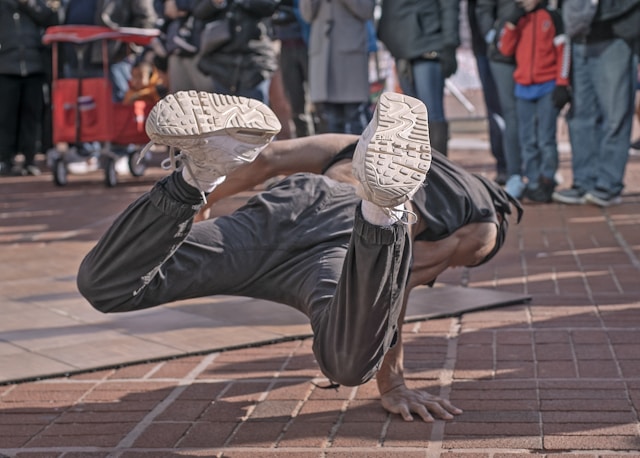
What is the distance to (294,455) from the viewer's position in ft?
11.4

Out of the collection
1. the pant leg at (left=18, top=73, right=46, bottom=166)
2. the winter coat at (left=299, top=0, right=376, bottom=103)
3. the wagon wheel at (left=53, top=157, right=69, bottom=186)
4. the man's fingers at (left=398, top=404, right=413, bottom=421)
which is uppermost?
the winter coat at (left=299, top=0, right=376, bottom=103)

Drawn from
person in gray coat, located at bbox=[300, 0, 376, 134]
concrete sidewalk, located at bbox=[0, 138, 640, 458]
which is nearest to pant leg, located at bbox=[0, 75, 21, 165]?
person in gray coat, located at bbox=[300, 0, 376, 134]

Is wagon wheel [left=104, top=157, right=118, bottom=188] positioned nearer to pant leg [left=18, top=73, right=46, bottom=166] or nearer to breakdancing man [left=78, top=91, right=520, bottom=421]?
pant leg [left=18, top=73, right=46, bottom=166]

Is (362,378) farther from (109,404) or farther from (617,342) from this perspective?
(617,342)

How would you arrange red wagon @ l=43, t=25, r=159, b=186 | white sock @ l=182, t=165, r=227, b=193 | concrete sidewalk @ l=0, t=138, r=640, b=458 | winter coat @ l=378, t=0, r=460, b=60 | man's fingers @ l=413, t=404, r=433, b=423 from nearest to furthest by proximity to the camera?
white sock @ l=182, t=165, r=227, b=193 → concrete sidewalk @ l=0, t=138, r=640, b=458 → man's fingers @ l=413, t=404, r=433, b=423 → winter coat @ l=378, t=0, r=460, b=60 → red wagon @ l=43, t=25, r=159, b=186

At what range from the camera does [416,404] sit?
381 centimetres

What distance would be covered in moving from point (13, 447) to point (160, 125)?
116cm

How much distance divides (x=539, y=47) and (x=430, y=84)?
2.85 ft

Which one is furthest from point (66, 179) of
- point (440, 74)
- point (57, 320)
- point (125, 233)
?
point (125, 233)

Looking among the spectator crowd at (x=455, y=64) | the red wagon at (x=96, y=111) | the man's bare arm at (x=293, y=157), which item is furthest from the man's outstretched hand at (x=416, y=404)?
the red wagon at (x=96, y=111)

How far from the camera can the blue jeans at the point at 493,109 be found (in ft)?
32.1

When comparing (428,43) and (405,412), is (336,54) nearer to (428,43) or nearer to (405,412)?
(428,43)

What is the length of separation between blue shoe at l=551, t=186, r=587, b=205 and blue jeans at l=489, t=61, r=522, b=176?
1.65 ft

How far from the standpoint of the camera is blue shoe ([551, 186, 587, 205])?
870cm
